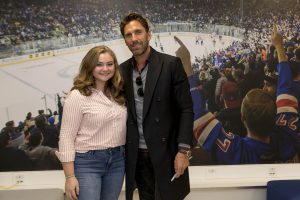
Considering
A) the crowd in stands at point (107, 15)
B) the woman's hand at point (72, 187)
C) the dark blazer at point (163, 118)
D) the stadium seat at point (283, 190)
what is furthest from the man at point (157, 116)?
the stadium seat at point (283, 190)

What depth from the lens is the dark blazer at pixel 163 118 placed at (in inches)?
64.8

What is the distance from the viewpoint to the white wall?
2.43 m

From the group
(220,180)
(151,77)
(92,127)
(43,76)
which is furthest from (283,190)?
(43,76)

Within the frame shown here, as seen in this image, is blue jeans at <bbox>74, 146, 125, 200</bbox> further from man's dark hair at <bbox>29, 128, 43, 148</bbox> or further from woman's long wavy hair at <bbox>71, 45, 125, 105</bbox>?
man's dark hair at <bbox>29, 128, 43, 148</bbox>

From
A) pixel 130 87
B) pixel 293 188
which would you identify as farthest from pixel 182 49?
Result: pixel 293 188

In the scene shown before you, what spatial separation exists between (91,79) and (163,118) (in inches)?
16.4

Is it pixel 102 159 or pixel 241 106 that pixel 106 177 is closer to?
pixel 102 159

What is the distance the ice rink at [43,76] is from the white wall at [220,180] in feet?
1.48

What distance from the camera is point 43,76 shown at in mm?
2395

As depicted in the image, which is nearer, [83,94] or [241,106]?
[83,94]

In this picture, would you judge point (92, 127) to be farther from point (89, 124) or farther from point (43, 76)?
point (43, 76)

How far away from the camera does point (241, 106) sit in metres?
2.43

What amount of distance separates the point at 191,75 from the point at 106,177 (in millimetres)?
1050

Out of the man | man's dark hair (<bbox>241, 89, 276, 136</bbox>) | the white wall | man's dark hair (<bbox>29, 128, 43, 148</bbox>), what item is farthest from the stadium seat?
man's dark hair (<bbox>29, 128, 43, 148</bbox>)
